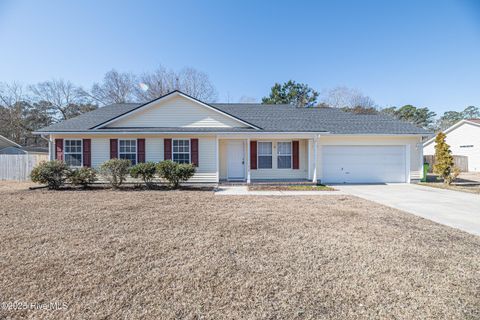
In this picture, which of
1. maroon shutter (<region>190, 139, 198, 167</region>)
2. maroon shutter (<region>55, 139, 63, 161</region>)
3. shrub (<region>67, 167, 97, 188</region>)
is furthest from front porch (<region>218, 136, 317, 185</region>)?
maroon shutter (<region>55, 139, 63, 161</region>)

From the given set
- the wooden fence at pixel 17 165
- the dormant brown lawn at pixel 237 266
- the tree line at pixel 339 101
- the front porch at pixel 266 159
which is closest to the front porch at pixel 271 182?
the front porch at pixel 266 159

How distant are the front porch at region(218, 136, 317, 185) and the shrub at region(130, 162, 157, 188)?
3.56 meters

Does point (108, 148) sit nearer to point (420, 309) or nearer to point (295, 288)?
point (295, 288)

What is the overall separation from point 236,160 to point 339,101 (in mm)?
24951

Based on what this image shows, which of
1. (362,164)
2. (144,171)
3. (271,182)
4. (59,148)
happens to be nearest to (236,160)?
(271,182)

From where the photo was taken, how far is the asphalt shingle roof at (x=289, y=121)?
39.0ft

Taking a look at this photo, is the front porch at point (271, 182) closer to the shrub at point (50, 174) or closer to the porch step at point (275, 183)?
the porch step at point (275, 183)

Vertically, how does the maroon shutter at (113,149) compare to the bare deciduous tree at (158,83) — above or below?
below

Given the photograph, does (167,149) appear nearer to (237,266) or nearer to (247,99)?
(237,266)

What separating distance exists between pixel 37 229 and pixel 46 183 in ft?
23.8

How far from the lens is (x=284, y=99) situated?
93.0ft

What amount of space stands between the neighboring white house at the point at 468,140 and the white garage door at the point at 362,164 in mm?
14402

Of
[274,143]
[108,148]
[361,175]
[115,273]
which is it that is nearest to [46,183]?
[108,148]

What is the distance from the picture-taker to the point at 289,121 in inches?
522
